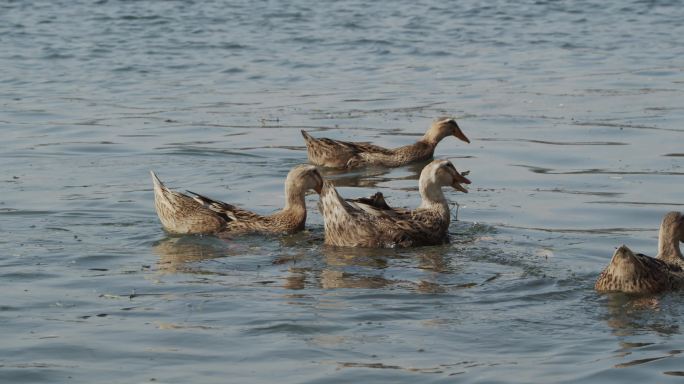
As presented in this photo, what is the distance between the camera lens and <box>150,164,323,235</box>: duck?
38.3 feet

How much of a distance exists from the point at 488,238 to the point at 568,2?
68.7ft

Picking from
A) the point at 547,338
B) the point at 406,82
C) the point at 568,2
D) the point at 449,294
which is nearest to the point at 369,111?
the point at 406,82

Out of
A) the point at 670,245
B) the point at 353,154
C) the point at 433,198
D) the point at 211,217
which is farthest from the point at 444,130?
the point at 670,245

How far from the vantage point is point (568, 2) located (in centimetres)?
3147

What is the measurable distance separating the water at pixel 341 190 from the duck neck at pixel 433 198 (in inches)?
11.3

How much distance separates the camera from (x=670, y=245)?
399 inches

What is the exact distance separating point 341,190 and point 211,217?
110 inches

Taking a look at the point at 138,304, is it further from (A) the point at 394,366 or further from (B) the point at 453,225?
(B) the point at 453,225

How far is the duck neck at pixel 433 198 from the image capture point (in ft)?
38.8

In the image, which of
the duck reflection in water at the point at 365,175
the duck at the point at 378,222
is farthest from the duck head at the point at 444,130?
the duck at the point at 378,222

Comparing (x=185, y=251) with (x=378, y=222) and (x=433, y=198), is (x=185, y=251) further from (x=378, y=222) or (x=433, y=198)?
(x=433, y=198)

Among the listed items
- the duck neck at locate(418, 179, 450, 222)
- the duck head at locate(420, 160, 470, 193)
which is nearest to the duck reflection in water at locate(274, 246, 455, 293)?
the duck neck at locate(418, 179, 450, 222)

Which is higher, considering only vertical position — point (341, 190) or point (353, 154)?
point (353, 154)

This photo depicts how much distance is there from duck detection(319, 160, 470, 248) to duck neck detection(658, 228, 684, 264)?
6.90ft
